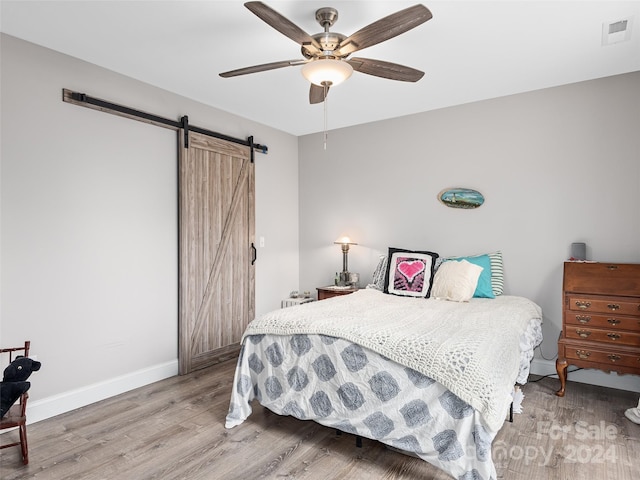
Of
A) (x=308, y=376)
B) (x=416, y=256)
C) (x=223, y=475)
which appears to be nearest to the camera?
(x=223, y=475)

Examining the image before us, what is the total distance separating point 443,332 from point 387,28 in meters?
1.67

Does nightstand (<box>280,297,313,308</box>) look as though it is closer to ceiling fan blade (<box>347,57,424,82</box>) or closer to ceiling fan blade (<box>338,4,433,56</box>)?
ceiling fan blade (<box>347,57,424,82</box>)

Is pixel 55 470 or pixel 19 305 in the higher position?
pixel 19 305

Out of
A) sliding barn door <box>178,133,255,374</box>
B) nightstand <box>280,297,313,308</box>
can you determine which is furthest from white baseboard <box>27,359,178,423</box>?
nightstand <box>280,297,313,308</box>

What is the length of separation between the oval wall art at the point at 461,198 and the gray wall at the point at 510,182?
60mm

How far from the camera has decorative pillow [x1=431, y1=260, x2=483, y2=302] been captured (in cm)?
332

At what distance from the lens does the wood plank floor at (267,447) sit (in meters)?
2.10

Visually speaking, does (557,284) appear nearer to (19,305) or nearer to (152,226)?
(152,226)

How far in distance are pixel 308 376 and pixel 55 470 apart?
1.44m

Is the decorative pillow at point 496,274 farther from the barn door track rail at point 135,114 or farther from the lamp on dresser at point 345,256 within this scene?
the barn door track rail at point 135,114

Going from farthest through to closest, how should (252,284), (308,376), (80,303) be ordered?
(252,284)
(80,303)
(308,376)

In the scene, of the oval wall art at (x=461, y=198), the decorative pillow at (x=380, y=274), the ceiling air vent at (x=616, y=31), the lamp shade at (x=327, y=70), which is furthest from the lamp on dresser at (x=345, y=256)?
the ceiling air vent at (x=616, y=31)

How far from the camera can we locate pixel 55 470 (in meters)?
2.13

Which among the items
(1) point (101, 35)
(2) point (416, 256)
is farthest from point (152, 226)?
(2) point (416, 256)
